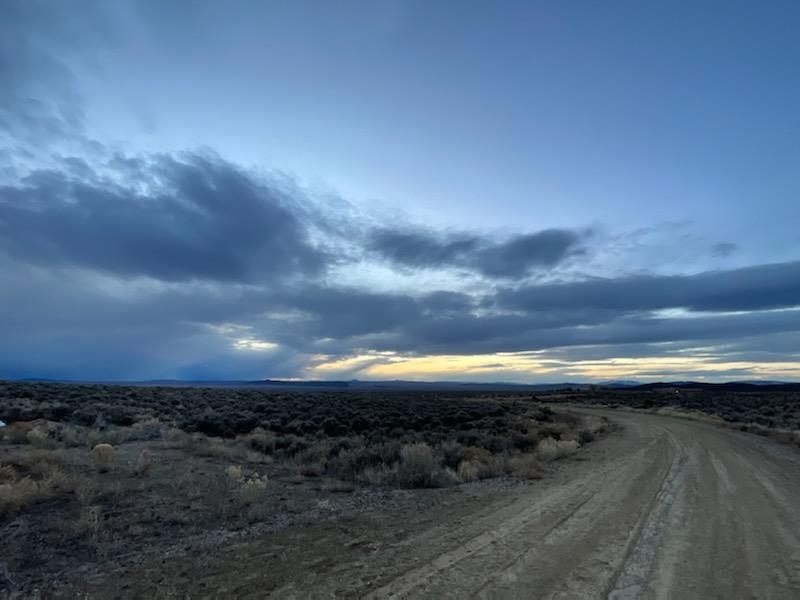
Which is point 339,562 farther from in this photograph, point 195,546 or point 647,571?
point 647,571

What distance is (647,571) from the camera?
671cm

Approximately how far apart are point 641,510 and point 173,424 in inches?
814

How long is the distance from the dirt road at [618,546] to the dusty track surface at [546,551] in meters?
0.02

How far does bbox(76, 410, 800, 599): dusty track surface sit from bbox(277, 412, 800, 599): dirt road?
23mm

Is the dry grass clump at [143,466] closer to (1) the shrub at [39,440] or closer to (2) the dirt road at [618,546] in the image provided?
(1) the shrub at [39,440]

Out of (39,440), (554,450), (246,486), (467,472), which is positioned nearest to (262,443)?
(39,440)

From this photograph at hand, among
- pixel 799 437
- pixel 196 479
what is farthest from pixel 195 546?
pixel 799 437

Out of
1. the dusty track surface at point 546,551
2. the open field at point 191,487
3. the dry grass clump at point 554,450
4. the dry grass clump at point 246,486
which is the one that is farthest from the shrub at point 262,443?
the dry grass clump at point 554,450

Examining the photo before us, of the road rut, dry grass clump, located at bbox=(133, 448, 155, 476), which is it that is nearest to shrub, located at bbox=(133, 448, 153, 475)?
dry grass clump, located at bbox=(133, 448, 155, 476)

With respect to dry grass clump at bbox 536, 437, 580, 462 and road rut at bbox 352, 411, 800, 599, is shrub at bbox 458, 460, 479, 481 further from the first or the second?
dry grass clump at bbox 536, 437, 580, 462

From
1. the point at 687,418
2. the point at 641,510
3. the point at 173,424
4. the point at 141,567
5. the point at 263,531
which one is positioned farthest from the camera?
the point at 687,418

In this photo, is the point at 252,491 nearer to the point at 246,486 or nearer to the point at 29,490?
the point at 246,486

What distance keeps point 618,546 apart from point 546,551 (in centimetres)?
114

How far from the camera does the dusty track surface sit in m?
6.27
